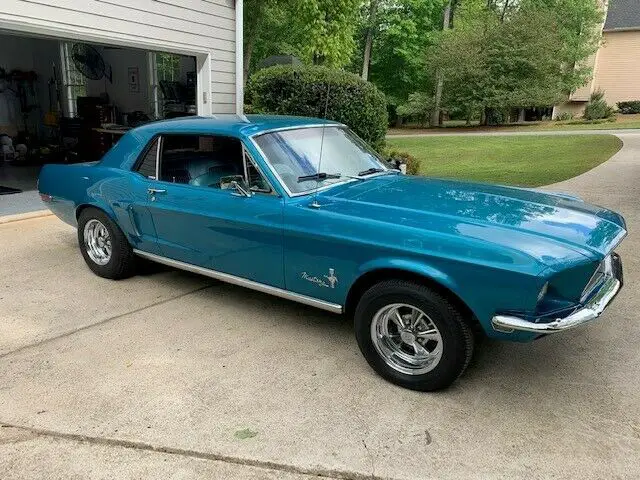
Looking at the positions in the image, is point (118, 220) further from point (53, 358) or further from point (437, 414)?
point (437, 414)

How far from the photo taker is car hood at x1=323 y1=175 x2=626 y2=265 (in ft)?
9.40

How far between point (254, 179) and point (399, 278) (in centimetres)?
135

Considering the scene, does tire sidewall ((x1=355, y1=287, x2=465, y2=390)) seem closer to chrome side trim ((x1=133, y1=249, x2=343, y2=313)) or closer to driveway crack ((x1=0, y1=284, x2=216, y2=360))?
chrome side trim ((x1=133, y1=249, x2=343, y2=313))

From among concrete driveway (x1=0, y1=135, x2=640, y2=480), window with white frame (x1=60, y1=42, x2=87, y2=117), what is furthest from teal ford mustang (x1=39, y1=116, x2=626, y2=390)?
window with white frame (x1=60, y1=42, x2=87, y2=117)

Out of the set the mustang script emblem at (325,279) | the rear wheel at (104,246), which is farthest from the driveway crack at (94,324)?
the mustang script emblem at (325,279)

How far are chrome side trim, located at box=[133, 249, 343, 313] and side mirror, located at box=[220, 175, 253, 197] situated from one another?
0.65 meters

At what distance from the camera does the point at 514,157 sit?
15305 mm

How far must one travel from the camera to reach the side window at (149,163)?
452 cm

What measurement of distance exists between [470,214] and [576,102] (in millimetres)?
37034

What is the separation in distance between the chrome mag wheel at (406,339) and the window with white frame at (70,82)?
1281 centimetres

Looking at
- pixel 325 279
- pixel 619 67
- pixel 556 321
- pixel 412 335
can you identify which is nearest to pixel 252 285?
pixel 325 279

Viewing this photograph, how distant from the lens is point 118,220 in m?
4.73

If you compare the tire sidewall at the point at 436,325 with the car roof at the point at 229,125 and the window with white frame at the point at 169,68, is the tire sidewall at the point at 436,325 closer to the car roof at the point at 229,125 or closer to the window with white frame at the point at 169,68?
the car roof at the point at 229,125

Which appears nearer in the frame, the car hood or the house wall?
the car hood
